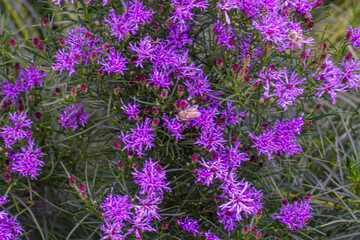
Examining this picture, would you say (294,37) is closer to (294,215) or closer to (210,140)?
(210,140)

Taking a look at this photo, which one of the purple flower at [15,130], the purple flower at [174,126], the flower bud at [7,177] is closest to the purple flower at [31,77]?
the purple flower at [15,130]

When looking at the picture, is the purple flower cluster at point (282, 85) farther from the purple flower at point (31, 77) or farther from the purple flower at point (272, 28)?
the purple flower at point (31, 77)

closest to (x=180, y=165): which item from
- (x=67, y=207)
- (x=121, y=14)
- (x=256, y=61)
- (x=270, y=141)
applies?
(x=270, y=141)

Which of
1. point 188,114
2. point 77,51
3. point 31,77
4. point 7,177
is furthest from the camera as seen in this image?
point 31,77

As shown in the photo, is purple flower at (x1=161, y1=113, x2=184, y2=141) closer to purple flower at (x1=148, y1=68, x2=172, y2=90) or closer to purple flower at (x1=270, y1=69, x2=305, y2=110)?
purple flower at (x1=148, y1=68, x2=172, y2=90)

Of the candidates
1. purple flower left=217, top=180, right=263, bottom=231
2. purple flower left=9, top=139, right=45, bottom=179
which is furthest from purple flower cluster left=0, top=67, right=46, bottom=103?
purple flower left=217, top=180, right=263, bottom=231

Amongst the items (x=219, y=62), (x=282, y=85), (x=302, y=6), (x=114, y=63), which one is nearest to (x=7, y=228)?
(x=114, y=63)
